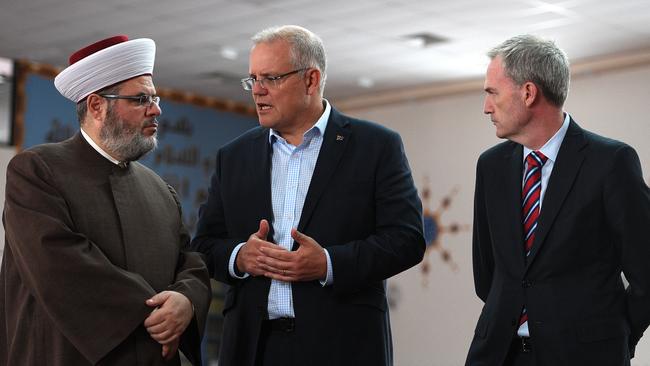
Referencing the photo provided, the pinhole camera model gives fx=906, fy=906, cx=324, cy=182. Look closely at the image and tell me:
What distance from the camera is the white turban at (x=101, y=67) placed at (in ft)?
10.1

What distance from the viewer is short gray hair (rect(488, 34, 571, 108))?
116 inches

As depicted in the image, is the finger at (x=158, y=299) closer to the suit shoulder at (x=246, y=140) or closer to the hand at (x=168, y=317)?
the hand at (x=168, y=317)

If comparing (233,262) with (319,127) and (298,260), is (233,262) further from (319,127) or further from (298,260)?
(319,127)

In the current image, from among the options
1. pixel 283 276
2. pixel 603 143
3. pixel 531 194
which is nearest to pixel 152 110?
pixel 283 276

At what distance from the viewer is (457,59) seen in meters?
9.19

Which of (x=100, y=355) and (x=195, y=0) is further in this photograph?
(x=195, y=0)

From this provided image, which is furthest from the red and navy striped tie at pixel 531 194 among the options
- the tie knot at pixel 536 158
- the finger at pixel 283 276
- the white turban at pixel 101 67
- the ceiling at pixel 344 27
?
the ceiling at pixel 344 27

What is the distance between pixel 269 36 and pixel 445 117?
7600 mm

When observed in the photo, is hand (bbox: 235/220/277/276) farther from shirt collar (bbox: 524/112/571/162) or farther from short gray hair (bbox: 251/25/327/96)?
shirt collar (bbox: 524/112/571/162)

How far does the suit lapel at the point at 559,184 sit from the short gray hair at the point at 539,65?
17 cm

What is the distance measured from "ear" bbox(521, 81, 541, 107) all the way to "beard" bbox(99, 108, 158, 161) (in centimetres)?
130

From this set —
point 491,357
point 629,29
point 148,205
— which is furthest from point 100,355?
point 629,29

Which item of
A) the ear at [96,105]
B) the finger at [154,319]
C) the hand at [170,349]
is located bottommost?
the hand at [170,349]

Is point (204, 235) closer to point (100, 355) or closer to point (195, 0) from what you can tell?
point (100, 355)
